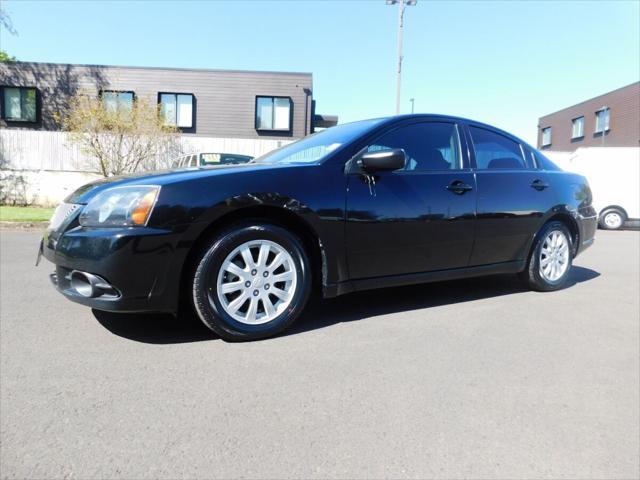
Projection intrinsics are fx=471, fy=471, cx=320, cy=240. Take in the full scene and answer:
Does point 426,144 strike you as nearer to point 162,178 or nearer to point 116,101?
point 162,178

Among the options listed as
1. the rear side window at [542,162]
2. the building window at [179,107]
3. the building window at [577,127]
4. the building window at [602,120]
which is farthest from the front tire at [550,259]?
the building window at [577,127]

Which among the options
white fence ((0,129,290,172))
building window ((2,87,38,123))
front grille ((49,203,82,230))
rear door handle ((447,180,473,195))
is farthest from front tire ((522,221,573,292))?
building window ((2,87,38,123))

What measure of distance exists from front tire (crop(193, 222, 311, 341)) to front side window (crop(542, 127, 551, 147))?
41356 mm

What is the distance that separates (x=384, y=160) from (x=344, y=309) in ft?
4.32

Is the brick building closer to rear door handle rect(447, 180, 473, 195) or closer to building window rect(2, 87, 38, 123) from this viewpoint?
rear door handle rect(447, 180, 473, 195)

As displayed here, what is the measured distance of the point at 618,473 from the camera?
1.83m

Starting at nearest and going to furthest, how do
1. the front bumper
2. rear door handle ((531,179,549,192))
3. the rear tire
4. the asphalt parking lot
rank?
the asphalt parking lot
the front bumper
rear door handle ((531,179,549,192))
the rear tire

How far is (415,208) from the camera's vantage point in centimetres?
354

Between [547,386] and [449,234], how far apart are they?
148cm

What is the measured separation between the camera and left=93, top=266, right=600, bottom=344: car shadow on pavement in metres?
3.16

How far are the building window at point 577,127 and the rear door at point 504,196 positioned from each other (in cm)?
3421

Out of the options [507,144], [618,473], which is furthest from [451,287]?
[618,473]

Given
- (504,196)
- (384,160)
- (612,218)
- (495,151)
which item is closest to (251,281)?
(384,160)

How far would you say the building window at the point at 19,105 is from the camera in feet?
74.0
